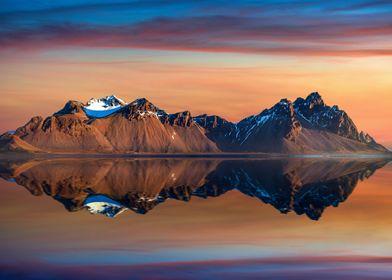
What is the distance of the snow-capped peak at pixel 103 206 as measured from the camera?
164 ft

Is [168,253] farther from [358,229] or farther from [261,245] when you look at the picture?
[358,229]

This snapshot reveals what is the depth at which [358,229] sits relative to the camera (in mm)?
42531

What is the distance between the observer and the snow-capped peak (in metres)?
50.1

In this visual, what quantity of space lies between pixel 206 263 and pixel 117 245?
7.49 m

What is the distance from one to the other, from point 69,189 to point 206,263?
159 ft

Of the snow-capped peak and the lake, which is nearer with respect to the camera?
the lake

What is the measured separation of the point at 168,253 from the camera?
32.6 m

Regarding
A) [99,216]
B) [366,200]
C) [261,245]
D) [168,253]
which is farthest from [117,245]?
[366,200]

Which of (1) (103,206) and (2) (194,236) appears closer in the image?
(2) (194,236)

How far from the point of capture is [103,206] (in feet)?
179

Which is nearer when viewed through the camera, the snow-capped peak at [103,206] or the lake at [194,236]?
the lake at [194,236]

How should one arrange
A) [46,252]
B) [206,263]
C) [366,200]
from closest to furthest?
[206,263]
[46,252]
[366,200]

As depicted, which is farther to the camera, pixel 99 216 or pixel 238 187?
pixel 238 187

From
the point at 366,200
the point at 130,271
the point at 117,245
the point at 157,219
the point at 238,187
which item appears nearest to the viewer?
the point at 130,271
